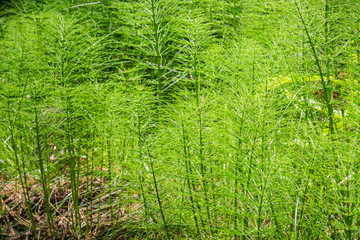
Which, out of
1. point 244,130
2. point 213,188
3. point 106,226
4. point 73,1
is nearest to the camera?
point 244,130

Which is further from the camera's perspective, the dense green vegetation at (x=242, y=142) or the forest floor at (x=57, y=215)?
the forest floor at (x=57, y=215)

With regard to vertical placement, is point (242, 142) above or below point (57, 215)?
above

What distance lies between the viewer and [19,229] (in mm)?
1984

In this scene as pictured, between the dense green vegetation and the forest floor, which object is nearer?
the dense green vegetation

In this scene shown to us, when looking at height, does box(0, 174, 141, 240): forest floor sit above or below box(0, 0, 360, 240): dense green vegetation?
below

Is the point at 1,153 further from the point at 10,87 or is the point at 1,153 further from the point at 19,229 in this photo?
the point at 10,87

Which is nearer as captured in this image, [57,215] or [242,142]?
[242,142]

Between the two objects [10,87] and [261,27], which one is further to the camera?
[261,27]

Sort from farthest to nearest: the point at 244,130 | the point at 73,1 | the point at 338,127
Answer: the point at 73,1
the point at 338,127
the point at 244,130

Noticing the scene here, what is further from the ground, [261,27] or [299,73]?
Answer: [261,27]

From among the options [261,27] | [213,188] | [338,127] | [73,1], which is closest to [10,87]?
[213,188]

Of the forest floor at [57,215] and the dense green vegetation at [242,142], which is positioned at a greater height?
the dense green vegetation at [242,142]

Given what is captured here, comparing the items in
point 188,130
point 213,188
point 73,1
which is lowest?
point 213,188

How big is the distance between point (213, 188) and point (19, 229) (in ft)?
4.61
